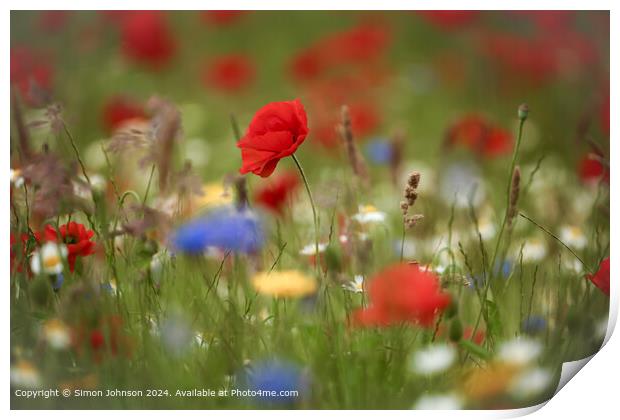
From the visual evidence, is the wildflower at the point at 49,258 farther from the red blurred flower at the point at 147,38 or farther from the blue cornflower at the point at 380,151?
the blue cornflower at the point at 380,151

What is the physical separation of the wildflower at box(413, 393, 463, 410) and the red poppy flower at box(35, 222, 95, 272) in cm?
41

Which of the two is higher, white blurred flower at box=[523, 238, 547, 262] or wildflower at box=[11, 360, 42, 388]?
white blurred flower at box=[523, 238, 547, 262]

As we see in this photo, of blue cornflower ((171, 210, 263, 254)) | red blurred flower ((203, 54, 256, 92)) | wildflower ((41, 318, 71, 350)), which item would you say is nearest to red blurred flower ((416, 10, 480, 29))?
red blurred flower ((203, 54, 256, 92))

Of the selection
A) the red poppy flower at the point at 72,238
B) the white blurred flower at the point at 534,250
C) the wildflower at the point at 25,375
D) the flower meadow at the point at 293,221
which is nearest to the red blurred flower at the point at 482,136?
the flower meadow at the point at 293,221

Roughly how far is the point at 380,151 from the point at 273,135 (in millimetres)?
204

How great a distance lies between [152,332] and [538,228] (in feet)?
1.51

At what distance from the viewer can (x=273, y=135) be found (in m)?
1.33

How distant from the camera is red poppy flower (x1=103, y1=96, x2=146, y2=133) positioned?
1417 millimetres

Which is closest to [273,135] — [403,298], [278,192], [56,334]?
[278,192]

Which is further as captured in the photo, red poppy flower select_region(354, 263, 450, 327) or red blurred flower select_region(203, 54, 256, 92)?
red blurred flower select_region(203, 54, 256, 92)

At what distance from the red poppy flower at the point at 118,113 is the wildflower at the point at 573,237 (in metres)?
0.51

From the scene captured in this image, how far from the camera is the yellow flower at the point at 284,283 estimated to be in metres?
1.39

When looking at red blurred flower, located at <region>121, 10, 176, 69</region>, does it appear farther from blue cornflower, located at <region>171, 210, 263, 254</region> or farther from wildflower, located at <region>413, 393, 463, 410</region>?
wildflower, located at <region>413, 393, 463, 410</region>
